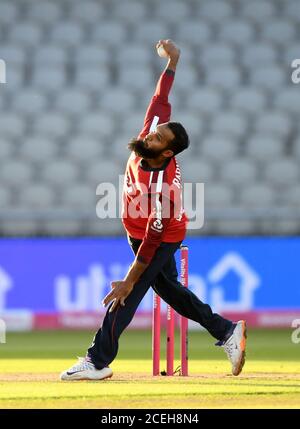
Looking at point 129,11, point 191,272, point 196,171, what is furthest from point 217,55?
point 191,272

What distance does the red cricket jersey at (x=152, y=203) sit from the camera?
7.19 m

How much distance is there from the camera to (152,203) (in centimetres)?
724

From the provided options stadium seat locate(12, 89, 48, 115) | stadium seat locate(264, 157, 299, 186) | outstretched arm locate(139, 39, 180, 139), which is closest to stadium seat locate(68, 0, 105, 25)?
stadium seat locate(12, 89, 48, 115)

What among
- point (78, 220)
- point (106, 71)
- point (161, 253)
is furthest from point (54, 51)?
point (161, 253)

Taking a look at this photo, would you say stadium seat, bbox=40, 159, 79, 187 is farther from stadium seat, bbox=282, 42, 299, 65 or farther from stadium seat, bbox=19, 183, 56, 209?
stadium seat, bbox=282, 42, 299, 65

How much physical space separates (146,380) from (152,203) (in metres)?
1.13

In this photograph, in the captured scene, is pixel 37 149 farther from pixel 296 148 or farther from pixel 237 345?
pixel 237 345

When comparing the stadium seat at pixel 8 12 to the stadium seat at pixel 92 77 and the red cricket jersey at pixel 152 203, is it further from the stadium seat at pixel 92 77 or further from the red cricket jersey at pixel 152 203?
the red cricket jersey at pixel 152 203

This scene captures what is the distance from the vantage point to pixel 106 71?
1684 centimetres

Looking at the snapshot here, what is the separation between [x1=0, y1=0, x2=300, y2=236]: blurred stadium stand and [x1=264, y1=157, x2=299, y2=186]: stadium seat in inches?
0.6

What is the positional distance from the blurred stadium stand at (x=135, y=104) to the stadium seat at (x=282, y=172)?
14 millimetres

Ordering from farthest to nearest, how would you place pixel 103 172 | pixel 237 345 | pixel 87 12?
pixel 87 12 < pixel 103 172 < pixel 237 345
